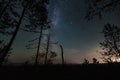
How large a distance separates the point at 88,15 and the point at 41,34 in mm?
25059

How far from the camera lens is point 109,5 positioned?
11359 millimetres

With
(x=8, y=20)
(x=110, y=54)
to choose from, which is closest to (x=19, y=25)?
(x=8, y=20)

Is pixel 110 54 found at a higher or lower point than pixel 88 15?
higher
